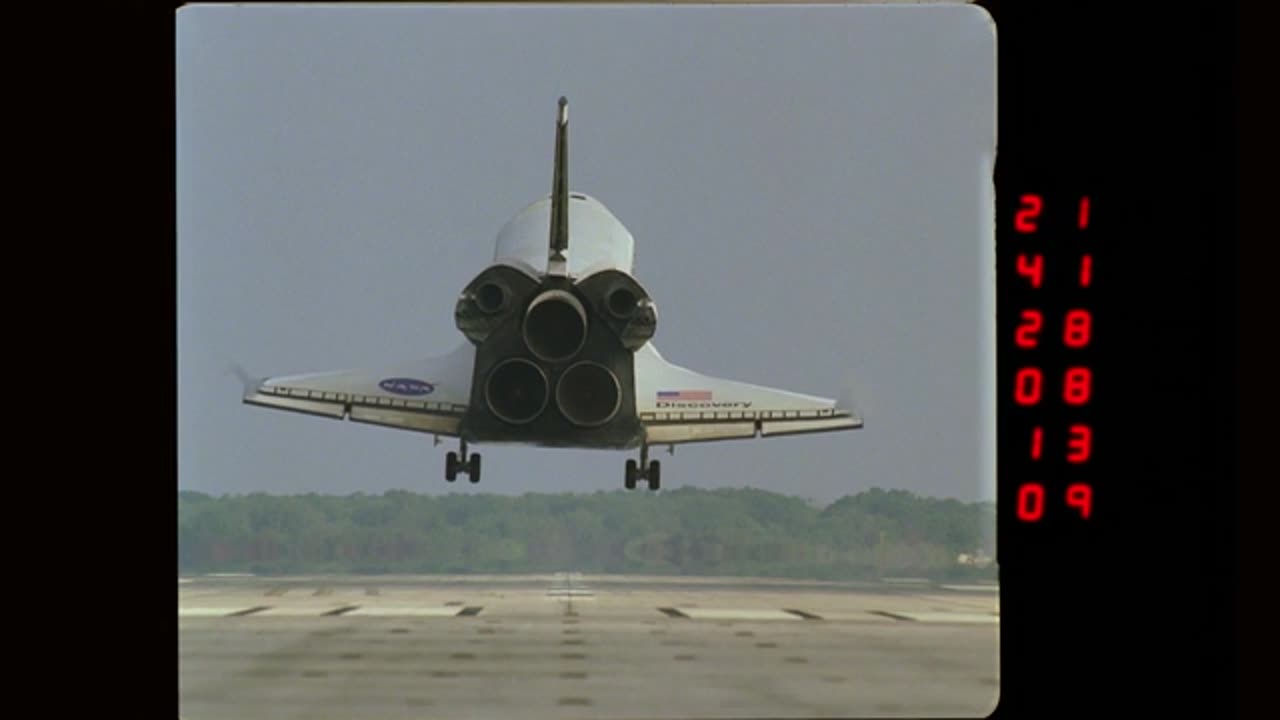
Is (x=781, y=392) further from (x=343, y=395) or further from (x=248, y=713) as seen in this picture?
(x=248, y=713)

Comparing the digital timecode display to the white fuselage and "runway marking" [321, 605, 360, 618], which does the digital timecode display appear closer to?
"runway marking" [321, 605, 360, 618]

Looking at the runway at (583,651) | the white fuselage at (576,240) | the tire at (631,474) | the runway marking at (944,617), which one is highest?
the white fuselage at (576,240)

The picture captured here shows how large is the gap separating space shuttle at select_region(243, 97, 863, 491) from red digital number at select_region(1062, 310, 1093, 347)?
9433mm

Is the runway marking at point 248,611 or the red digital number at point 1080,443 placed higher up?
the red digital number at point 1080,443

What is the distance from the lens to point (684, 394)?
2480 centimetres

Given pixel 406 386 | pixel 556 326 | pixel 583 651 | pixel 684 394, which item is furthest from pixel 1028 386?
pixel 406 386

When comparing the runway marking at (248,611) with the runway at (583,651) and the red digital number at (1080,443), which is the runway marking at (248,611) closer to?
the runway at (583,651)

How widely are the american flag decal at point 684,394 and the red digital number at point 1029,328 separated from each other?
13.0 meters

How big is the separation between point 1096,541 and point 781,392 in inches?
591

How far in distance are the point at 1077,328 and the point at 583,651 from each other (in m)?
5.06

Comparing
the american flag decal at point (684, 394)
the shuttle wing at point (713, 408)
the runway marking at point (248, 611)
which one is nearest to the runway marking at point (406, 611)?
the runway marking at point (248, 611)

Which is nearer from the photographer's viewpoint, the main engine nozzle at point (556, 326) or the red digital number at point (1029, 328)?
the red digital number at point (1029, 328)

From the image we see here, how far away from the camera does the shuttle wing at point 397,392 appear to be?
79.4ft

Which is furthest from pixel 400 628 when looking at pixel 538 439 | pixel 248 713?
pixel 538 439
